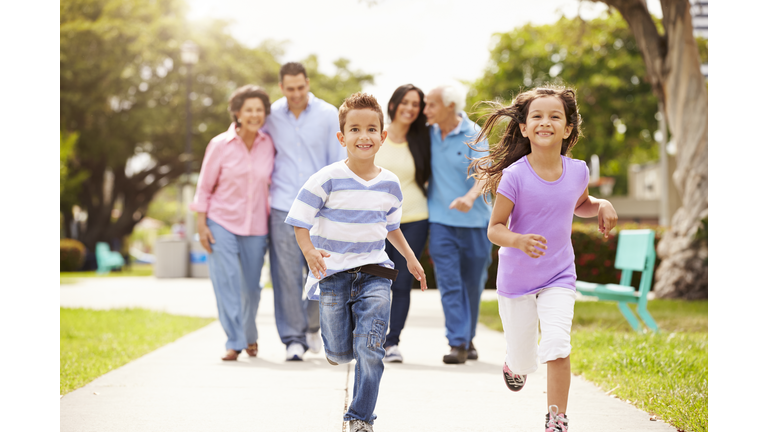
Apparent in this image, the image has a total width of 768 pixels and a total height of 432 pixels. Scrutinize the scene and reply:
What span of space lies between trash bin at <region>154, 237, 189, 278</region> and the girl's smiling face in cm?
1863

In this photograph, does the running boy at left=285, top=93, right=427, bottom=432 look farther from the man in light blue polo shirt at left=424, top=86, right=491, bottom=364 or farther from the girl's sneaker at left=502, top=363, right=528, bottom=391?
the man in light blue polo shirt at left=424, top=86, right=491, bottom=364

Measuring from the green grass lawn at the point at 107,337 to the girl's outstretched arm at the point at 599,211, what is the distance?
3127 millimetres

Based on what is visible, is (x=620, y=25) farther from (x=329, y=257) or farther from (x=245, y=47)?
(x=329, y=257)

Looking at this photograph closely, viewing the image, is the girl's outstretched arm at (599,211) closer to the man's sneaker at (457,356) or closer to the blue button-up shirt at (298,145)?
the man's sneaker at (457,356)

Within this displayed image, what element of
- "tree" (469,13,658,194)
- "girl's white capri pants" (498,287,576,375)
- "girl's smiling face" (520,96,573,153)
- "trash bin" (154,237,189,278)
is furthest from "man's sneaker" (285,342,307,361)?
"tree" (469,13,658,194)

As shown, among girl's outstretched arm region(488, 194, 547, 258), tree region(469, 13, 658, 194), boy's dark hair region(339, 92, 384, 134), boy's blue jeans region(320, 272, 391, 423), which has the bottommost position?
boy's blue jeans region(320, 272, 391, 423)

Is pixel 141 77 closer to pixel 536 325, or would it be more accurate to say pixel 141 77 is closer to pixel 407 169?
pixel 407 169

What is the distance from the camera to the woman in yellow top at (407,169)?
5.95 meters

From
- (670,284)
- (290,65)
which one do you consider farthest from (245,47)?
(290,65)

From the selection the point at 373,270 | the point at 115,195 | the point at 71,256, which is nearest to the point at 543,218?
the point at 373,270

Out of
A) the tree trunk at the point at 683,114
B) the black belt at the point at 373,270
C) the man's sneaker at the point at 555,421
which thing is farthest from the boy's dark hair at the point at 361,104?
the tree trunk at the point at 683,114

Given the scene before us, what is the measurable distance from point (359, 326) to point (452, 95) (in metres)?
2.91

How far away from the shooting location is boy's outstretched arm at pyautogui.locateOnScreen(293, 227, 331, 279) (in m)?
3.37
